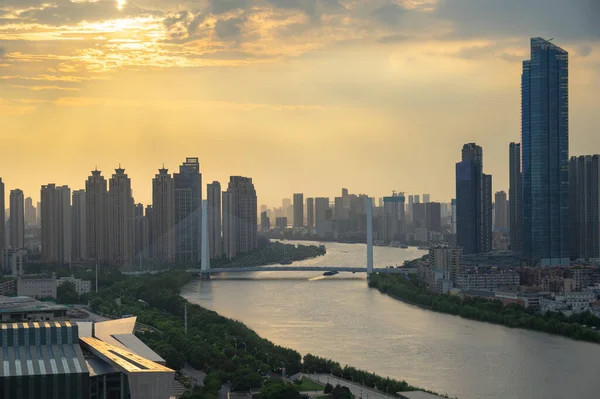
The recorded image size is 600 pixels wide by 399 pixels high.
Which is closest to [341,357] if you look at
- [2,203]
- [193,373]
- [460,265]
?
[193,373]

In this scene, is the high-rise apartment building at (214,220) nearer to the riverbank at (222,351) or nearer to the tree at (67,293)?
the tree at (67,293)

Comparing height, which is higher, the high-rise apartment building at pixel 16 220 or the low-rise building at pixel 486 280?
the high-rise apartment building at pixel 16 220

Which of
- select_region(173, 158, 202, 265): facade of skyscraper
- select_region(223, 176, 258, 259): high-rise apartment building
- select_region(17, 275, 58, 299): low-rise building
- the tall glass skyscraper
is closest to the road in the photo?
select_region(17, 275, 58, 299): low-rise building

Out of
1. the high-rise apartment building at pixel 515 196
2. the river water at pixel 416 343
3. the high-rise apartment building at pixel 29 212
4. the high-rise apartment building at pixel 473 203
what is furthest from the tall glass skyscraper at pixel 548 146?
the high-rise apartment building at pixel 29 212

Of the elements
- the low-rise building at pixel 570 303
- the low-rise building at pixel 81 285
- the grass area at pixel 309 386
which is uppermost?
the low-rise building at pixel 81 285

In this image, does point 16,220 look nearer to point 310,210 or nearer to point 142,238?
point 142,238

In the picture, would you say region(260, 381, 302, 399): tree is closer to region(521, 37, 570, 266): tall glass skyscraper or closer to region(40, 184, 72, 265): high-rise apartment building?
region(521, 37, 570, 266): tall glass skyscraper
